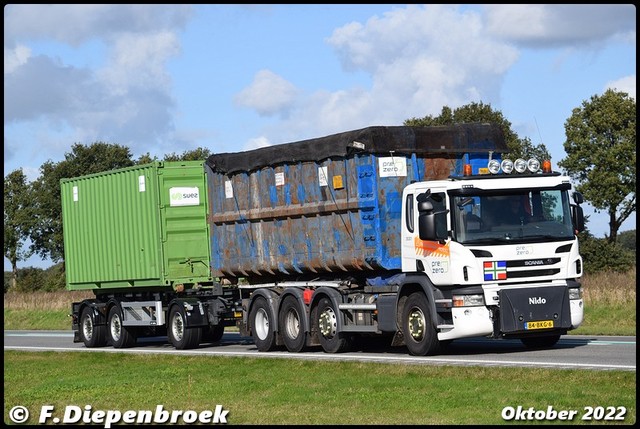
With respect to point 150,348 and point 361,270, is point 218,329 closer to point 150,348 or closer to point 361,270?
point 150,348

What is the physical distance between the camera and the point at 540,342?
22938mm

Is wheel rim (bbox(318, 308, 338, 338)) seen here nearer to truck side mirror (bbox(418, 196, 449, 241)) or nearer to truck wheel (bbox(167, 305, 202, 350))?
truck side mirror (bbox(418, 196, 449, 241))

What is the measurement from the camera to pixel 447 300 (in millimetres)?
20969

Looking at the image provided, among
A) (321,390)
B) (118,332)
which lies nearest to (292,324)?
(118,332)

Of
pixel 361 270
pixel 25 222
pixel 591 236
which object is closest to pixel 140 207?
pixel 361 270

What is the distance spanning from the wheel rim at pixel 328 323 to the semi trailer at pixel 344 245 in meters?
0.06

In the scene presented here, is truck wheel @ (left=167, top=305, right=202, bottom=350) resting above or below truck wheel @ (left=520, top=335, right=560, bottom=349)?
above

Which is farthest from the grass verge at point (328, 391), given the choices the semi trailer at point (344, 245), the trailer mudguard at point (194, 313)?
the trailer mudguard at point (194, 313)

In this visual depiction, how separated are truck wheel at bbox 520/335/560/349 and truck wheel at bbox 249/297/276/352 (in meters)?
5.11

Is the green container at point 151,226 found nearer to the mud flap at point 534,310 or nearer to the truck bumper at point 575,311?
the mud flap at point 534,310

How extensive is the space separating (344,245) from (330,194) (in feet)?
3.31

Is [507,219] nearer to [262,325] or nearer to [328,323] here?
[328,323]

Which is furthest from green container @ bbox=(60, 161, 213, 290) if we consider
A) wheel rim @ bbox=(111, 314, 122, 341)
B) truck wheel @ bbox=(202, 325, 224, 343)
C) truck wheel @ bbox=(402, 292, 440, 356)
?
truck wheel @ bbox=(402, 292, 440, 356)

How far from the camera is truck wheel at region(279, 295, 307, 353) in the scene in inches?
965
